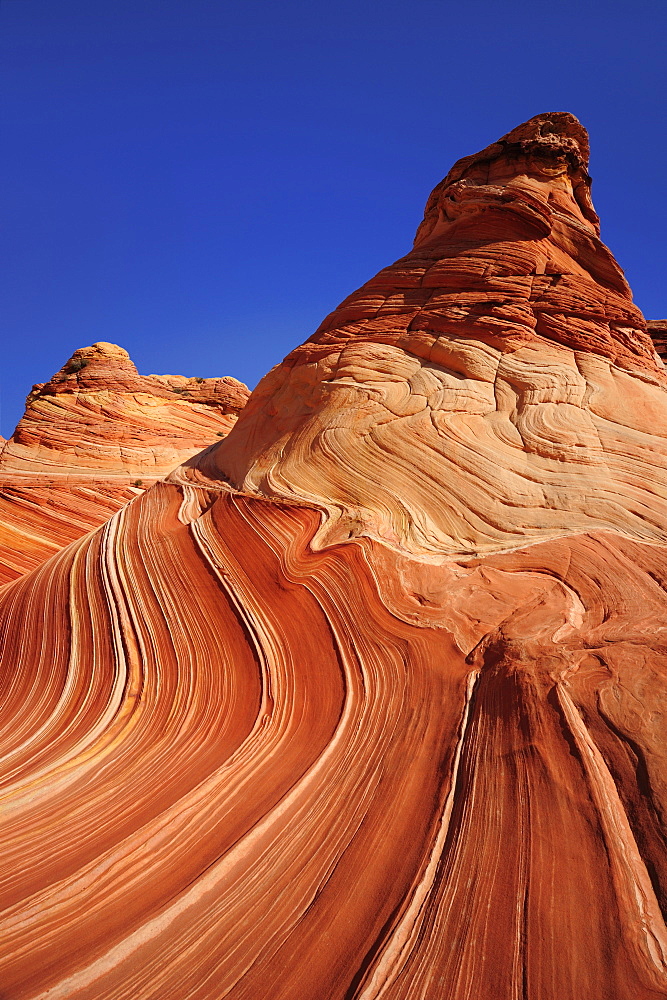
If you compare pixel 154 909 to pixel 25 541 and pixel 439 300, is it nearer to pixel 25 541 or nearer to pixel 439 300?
pixel 439 300

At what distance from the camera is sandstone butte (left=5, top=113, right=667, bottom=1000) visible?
321 cm

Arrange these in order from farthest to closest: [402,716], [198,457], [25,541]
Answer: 1. [25,541]
2. [198,457]
3. [402,716]

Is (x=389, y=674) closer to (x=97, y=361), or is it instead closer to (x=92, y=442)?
(x=92, y=442)

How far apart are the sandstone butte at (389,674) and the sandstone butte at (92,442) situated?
7.57 meters

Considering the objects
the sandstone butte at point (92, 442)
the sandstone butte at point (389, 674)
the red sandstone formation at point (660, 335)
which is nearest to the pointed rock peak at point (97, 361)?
the sandstone butte at point (92, 442)

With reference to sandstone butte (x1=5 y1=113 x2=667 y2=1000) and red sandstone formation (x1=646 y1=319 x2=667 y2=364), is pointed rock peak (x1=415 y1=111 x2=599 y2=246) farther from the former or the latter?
red sandstone formation (x1=646 y1=319 x2=667 y2=364)

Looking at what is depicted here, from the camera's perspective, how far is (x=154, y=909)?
12.0 feet

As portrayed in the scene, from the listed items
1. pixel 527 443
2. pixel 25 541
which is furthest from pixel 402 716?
pixel 25 541

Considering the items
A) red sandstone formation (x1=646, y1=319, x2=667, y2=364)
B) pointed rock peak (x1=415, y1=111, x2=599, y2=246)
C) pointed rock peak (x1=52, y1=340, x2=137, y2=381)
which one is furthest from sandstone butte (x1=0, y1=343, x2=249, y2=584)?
red sandstone formation (x1=646, y1=319, x2=667, y2=364)

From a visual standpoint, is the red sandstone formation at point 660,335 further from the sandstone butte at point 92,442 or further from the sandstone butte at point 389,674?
the sandstone butte at point 92,442

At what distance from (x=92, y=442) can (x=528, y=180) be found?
16065mm

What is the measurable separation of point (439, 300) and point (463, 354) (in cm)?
129

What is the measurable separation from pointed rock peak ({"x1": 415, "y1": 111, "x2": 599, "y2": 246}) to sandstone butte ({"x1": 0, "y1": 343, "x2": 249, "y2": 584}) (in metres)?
12.4

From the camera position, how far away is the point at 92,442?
20.2 meters
